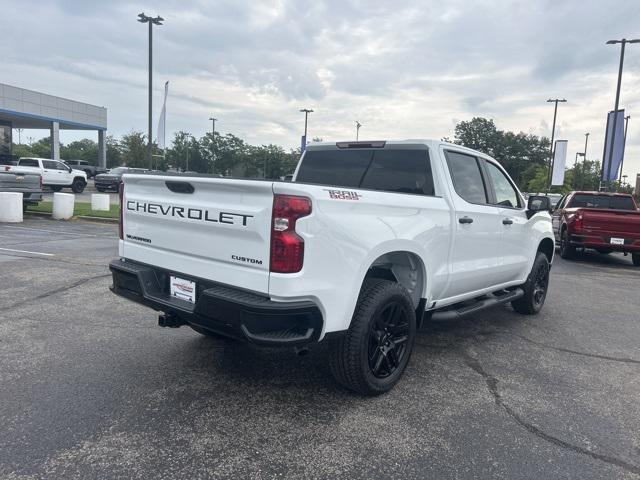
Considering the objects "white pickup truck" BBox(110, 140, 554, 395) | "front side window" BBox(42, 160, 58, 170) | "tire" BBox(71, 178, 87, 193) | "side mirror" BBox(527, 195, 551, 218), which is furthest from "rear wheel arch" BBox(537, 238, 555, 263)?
"tire" BBox(71, 178, 87, 193)

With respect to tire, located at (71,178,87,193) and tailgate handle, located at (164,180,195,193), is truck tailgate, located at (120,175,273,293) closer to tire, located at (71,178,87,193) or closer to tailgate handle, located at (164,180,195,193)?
tailgate handle, located at (164,180,195,193)

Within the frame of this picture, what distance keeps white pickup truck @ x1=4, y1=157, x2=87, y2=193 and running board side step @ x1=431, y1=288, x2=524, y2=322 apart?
2384cm

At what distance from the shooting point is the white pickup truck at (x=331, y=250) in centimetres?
290

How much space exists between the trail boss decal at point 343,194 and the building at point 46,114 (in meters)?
35.7

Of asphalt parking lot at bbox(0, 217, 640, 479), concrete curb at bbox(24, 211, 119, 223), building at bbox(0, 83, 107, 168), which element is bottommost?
asphalt parking lot at bbox(0, 217, 640, 479)

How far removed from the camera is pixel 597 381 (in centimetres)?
410

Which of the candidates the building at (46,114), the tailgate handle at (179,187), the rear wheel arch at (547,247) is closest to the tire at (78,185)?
the building at (46,114)

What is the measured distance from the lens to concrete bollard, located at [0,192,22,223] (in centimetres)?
1320

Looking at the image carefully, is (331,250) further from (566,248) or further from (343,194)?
(566,248)

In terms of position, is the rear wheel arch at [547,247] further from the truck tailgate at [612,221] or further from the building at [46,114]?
the building at [46,114]

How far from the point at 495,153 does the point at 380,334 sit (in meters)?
91.6

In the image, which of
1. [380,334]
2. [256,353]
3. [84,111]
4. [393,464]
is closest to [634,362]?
[380,334]

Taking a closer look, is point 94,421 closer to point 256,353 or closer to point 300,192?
point 256,353

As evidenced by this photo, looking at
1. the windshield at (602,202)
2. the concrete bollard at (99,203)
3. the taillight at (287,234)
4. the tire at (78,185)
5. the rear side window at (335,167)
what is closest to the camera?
the taillight at (287,234)
